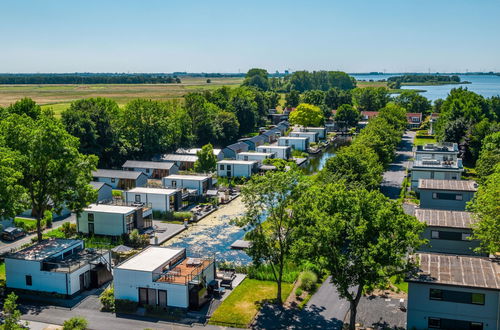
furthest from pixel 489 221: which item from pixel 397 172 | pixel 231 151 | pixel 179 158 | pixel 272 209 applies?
pixel 231 151

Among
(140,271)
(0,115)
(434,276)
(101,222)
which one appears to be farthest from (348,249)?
(0,115)

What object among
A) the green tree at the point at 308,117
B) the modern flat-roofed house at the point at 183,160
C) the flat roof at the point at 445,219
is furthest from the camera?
the green tree at the point at 308,117

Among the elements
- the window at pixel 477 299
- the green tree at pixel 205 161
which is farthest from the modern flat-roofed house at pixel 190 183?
the window at pixel 477 299

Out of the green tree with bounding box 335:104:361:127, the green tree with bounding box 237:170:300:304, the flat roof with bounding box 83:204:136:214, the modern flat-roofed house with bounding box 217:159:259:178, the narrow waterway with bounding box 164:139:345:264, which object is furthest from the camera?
the green tree with bounding box 335:104:361:127

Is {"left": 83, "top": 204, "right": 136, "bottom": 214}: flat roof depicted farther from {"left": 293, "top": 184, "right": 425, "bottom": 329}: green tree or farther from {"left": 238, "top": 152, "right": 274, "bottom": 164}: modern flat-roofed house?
{"left": 238, "top": 152, "right": 274, "bottom": 164}: modern flat-roofed house

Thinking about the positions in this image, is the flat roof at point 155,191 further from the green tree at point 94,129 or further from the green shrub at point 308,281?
the green shrub at point 308,281

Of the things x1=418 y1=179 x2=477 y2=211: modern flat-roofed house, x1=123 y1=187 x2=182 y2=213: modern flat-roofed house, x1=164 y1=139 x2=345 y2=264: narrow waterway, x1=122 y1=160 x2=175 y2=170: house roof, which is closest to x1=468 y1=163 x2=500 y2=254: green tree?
x1=418 y1=179 x2=477 y2=211: modern flat-roofed house

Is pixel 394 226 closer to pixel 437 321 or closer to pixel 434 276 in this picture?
pixel 434 276
